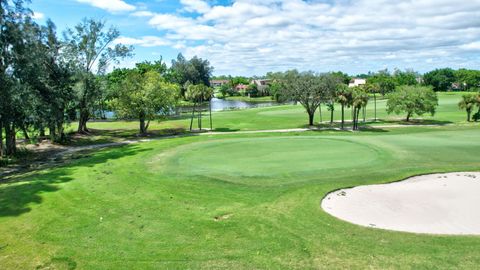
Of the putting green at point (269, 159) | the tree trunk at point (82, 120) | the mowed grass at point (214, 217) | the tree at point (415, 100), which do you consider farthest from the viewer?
the tree at point (415, 100)

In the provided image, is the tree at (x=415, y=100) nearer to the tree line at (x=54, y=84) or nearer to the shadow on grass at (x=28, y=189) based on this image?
the tree line at (x=54, y=84)

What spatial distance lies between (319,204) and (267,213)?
256 centimetres

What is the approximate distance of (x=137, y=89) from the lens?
4816 centimetres

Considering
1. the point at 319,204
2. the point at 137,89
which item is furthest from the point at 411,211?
the point at 137,89

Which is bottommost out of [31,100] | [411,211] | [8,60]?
[411,211]

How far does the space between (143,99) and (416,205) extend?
1436 inches

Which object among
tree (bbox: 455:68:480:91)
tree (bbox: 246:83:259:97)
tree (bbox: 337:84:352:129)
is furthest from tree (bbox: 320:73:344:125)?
tree (bbox: 455:68:480:91)

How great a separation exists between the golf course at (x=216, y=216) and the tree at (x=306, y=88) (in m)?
27.3

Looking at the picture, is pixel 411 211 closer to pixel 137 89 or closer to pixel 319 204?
pixel 319 204

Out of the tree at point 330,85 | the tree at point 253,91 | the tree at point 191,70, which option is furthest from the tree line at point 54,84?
the tree at point 253,91

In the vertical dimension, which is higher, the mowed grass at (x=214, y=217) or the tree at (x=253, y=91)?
the tree at (x=253, y=91)

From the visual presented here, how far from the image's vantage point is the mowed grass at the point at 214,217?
36.6 ft

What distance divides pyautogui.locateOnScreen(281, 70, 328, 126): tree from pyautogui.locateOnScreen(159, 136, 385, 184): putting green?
71.5ft

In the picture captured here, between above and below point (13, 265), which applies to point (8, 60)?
above
